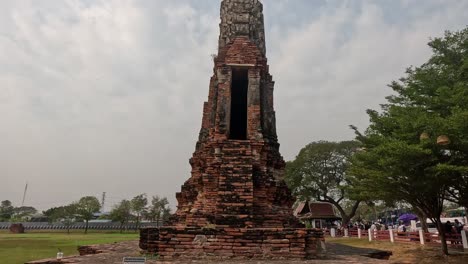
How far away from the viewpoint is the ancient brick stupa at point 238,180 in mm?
6766

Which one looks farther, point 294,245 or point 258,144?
point 258,144

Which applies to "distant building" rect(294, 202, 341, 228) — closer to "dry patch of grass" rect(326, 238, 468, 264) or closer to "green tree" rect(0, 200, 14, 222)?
"dry patch of grass" rect(326, 238, 468, 264)

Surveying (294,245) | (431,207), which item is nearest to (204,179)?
(294,245)

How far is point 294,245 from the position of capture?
674cm

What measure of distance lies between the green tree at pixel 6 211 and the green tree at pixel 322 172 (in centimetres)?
6863

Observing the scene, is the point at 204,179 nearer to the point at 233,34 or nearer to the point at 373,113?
the point at 233,34

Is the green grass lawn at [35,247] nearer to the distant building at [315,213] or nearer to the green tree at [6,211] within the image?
the distant building at [315,213]

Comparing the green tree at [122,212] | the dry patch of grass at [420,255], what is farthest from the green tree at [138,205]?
the dry patch of grass at [420,255]

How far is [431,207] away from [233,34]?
10.7m

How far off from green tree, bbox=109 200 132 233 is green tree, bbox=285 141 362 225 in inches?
1143

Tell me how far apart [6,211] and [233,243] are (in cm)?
9587

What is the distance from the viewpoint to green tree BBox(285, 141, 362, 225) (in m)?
36.1

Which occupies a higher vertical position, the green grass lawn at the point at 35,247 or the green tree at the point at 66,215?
the green tree at the point at 66,215

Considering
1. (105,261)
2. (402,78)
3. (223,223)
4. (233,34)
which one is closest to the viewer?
(105,261)
